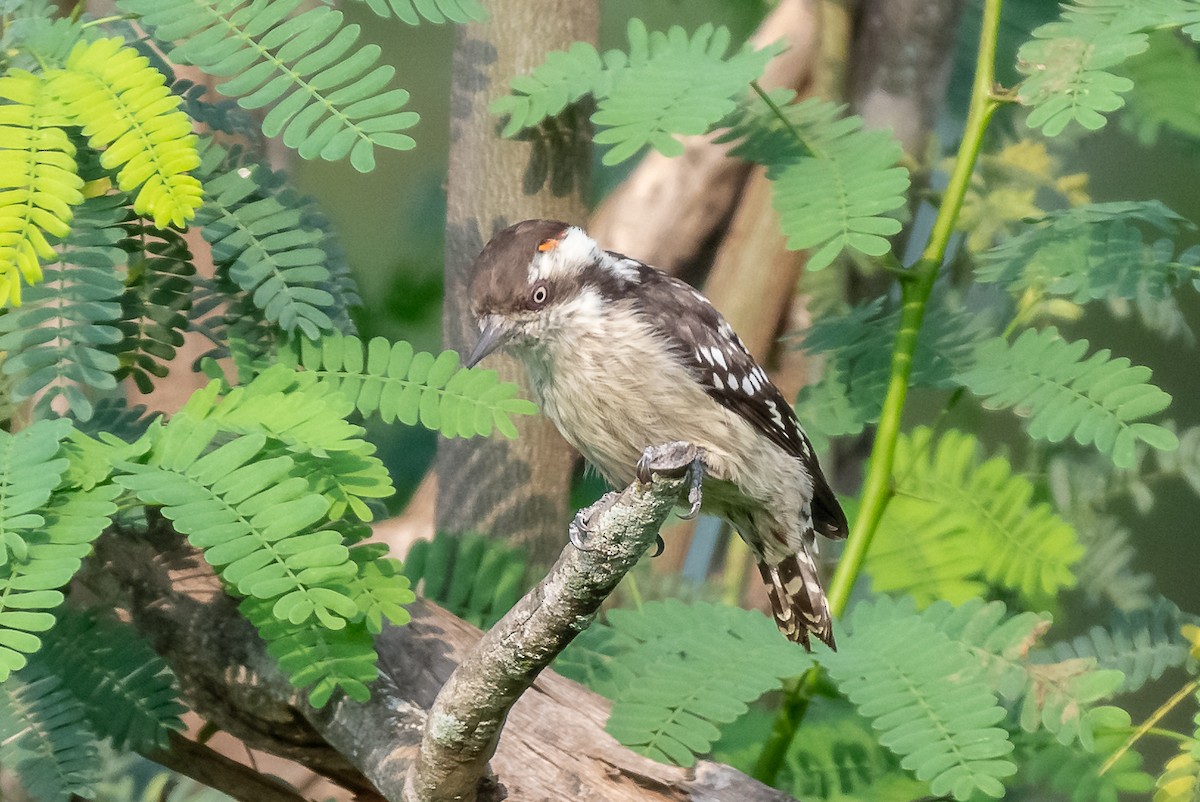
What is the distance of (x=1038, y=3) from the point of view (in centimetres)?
368

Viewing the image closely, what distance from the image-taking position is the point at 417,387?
7.50 feet

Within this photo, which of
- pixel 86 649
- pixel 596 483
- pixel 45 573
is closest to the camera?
pixel 45 573

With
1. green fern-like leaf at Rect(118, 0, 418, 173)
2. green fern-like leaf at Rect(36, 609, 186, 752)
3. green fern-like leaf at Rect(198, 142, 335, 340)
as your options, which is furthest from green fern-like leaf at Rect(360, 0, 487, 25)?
green fern-like leaf at Rect(36, 609, 186, 752)

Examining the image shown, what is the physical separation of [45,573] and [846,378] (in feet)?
5.92

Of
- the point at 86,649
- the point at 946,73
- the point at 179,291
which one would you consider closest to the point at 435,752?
the point at 86,649

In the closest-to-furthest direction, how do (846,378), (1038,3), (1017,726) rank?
1. (1017,726)
2. (846,378)
3. (1038,3)

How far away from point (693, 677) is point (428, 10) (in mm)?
1438

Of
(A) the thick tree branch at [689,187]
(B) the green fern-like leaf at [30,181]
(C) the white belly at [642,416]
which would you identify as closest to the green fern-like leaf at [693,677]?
(C) the white belly at [642,416]

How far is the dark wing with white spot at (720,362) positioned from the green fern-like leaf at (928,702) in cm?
39

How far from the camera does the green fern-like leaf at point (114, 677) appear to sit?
2342 millimetres

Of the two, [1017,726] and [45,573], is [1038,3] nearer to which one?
[1017,726]

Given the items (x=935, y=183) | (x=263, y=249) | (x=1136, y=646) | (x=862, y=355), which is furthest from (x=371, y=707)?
(x=935, y=183)

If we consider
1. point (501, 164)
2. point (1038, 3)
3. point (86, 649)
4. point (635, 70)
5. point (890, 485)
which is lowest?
point (86, 649)

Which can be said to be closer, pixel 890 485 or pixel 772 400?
pixel 772 400
